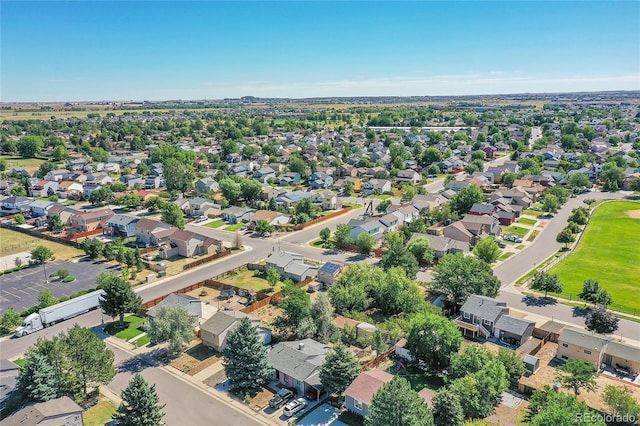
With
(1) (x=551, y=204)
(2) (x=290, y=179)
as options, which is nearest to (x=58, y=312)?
(2) (x=290, y=179)

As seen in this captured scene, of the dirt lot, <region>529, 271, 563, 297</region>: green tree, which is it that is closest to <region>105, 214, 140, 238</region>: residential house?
A: the dirt lot

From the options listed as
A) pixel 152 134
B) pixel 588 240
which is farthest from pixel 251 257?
pixel 152 134

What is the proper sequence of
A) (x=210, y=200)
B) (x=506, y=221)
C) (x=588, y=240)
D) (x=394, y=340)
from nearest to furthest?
(x=394, y=340)
(x=588, y=240)
(x=506, y=221)
(x=210, y=200)

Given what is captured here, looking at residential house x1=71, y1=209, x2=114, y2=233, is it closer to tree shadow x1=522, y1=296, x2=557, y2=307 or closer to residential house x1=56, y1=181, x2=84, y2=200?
residential house x1=56, y1=181, x2=84, y2=200

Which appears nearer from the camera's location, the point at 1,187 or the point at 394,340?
the point at 394,340

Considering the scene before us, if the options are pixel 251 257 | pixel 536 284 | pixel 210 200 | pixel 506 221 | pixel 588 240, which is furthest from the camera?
pixel 210 200

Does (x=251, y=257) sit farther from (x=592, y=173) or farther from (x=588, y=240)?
(x=592, y=173)
